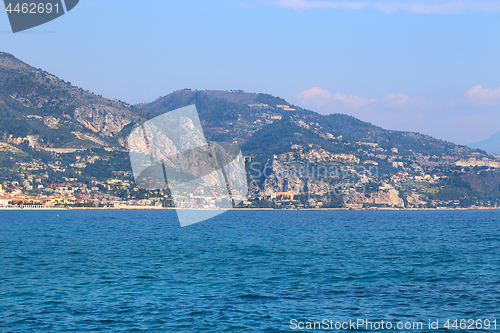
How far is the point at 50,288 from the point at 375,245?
35115 millimetres

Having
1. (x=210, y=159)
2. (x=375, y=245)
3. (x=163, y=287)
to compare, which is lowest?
(x=375, y=245)

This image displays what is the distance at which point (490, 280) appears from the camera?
2827 cm

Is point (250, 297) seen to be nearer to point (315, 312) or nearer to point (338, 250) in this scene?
point (315, 312)

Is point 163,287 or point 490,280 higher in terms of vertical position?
point 163,287

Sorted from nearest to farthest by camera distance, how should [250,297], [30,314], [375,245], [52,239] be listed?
[30,314] < [250,297] < [375,245] < [52,239]

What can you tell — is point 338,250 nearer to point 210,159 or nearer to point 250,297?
point 250,297

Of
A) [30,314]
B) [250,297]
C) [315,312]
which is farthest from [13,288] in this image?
[315,312]

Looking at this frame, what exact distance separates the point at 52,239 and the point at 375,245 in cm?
3696

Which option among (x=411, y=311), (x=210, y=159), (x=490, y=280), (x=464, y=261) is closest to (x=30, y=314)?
(x=411, y=311)

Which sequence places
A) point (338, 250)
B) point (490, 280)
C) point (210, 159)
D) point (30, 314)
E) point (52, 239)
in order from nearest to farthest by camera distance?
point (30, 314)
point (490, 280)
point (338, 250)
point (52, 239)
point (210, 159)

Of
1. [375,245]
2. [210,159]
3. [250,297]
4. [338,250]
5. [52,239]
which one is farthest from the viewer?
[210,159]

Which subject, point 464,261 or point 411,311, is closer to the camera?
point 411,311

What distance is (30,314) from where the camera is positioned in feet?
67.3

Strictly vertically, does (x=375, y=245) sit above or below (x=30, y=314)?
below
